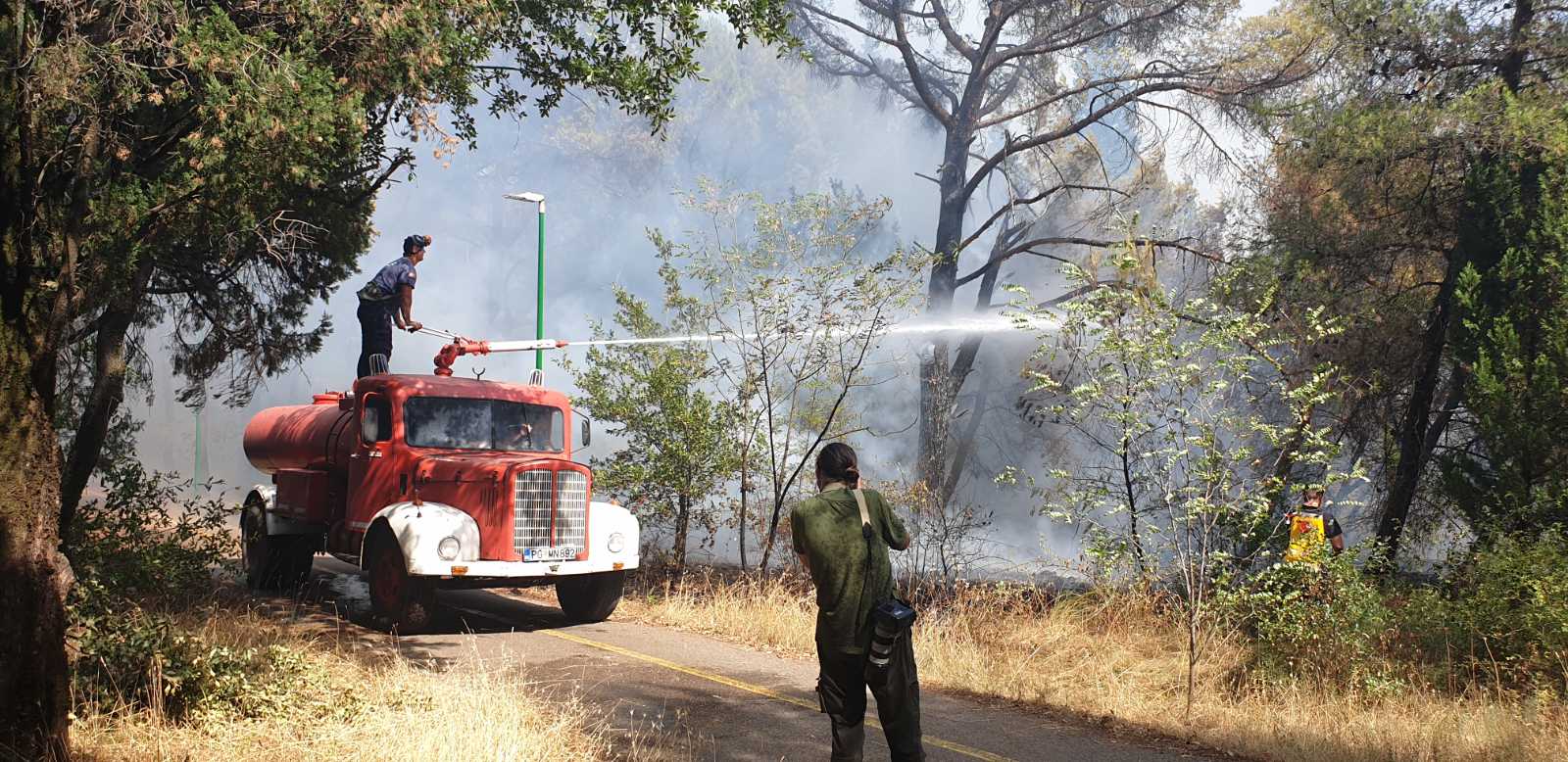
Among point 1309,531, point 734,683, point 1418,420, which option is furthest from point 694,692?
point 1418,420

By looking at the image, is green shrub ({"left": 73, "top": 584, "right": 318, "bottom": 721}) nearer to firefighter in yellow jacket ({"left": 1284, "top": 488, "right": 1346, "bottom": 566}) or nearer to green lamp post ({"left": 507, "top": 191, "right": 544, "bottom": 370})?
firefighter in yellow jacket ({"left": 1284, "top": 488, "right": 1346, "bottom": 566})

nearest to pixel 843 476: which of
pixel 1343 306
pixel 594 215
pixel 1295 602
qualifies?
pixel 1295 602

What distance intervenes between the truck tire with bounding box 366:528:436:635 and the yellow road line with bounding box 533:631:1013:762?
1282 mm

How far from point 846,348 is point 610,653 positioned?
656 cm

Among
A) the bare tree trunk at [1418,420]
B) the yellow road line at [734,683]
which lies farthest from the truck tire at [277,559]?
the bare tree trunk at [1418,420]

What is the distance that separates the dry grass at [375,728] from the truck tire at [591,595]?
13.6ft

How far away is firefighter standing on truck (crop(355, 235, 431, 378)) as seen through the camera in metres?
11.8

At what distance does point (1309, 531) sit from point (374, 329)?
9.13 meters

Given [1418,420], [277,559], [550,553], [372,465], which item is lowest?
[277,559]

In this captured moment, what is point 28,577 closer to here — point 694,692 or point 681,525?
point 694,692

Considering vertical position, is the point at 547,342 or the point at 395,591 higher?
the point at 547,342

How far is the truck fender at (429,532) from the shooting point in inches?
416

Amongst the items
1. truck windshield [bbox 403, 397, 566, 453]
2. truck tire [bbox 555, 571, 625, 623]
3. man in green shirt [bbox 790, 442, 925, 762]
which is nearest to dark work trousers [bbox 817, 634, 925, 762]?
man in green shirt [bbox 790, 442, 925, 762]

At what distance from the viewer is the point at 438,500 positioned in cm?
1131
